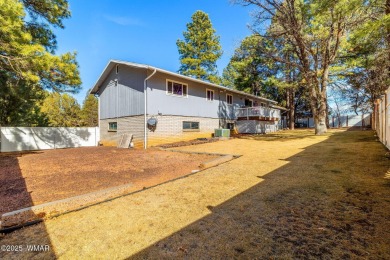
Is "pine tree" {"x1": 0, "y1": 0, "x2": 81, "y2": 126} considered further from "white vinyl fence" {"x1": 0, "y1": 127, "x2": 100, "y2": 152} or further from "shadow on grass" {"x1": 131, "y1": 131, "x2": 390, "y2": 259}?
"shadow on grass" {"x1": 131, "y1": 131, "x2": 390, "y2": 259}

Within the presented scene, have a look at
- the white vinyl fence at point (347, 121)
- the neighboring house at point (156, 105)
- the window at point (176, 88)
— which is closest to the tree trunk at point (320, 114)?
the neighboring house at point (156, 105)

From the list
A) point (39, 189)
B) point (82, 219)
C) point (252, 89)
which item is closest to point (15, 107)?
point (39, 189)

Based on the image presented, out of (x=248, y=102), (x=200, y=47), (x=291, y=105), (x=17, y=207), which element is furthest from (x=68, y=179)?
(x=291, y=105)

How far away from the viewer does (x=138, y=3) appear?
16.8m

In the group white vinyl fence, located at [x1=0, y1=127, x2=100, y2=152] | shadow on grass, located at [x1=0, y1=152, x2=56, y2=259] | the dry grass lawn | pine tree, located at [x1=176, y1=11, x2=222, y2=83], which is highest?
pine tree, located at [x1=176, y1=11, x2=222, y2=83]

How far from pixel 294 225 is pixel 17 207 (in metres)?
4.80

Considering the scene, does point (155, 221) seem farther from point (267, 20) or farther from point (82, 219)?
Answer: point (267, 20)

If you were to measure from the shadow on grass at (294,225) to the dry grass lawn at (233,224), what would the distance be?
11mm

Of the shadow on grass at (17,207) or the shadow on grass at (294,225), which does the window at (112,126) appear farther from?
the shadow on grass at (294,225)

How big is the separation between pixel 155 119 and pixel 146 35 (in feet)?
44.1

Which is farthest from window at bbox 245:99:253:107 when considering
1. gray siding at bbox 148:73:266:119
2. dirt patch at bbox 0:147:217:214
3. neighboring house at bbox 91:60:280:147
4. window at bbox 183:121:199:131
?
dirt patch at bbox 0:147:217:214

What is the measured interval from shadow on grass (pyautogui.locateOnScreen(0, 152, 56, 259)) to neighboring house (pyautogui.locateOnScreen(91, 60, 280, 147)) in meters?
6.96

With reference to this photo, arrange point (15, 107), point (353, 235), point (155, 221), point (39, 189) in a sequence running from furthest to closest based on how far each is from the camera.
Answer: point (15, 107) < point (39, 189) < point (155, 221) < point (353, 235)

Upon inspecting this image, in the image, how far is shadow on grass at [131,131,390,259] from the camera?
2.19 metres
